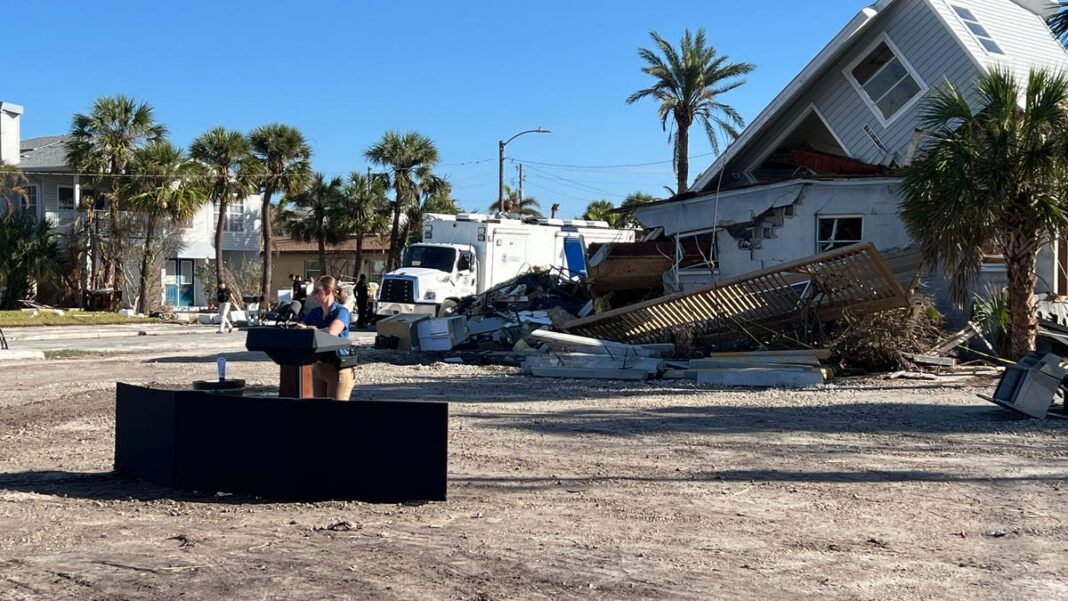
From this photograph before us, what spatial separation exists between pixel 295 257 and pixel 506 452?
52.3m

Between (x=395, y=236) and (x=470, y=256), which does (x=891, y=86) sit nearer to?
(x=470, y=256)

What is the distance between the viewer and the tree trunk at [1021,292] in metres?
15.6

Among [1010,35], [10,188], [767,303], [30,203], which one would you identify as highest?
[1010,35]

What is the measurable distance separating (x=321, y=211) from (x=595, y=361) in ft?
120

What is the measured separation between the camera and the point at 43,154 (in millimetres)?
50562

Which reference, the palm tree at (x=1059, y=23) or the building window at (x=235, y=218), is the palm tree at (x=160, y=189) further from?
the palm tree at (x=1059, y=23)

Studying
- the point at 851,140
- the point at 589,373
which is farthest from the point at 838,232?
the point at 589,373

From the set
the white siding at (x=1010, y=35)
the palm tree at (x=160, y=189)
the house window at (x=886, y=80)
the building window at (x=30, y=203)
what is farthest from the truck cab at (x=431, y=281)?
the building window at (x=30, y=203)

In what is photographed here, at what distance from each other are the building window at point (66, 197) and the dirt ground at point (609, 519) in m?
38.9

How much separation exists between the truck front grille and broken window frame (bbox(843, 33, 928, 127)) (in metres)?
13.9

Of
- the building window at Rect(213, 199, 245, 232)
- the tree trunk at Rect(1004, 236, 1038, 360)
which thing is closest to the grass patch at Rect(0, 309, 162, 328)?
the building window at Rect(213, 199, 245, 232)

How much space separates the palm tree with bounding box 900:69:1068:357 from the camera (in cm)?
1498

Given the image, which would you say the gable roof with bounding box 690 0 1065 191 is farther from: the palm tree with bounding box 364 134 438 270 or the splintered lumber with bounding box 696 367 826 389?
the palm tree with bounding box 364 134 438 270

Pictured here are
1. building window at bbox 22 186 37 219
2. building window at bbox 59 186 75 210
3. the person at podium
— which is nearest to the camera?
the person at podium
